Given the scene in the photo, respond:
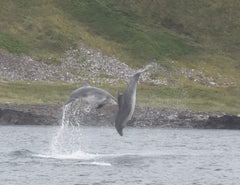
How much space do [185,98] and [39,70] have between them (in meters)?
21.3

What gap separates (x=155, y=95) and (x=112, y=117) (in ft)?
45.1

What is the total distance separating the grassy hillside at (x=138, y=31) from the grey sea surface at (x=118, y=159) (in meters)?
38.4

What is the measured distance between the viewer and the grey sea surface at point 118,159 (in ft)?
109

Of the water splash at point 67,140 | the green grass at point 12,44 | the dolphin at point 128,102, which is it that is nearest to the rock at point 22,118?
the water splash at point 67,140

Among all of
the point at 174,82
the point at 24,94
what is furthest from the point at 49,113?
the point at 174,82

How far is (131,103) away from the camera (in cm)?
3005

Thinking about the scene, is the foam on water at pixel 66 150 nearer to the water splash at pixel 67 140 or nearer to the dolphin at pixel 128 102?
the water splash at pixel 67 140

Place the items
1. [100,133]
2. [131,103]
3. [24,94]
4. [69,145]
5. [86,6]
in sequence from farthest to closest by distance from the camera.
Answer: [86,6] → [24,94] → [100,133] → [69,145] → [131,103]

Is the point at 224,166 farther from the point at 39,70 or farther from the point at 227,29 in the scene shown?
the point at 227,29

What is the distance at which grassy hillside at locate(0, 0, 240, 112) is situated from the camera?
106m

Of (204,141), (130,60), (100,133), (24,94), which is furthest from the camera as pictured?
(130,60)

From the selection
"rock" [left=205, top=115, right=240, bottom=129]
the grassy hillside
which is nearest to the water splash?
"rock" [left=205, top=115, right=240, bottom=129]

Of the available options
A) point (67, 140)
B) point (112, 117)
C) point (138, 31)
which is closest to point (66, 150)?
point (67, 140)

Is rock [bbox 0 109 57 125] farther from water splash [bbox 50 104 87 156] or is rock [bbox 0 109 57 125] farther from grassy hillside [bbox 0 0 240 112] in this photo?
grassy hillside [bbox 0 0 240 112]
